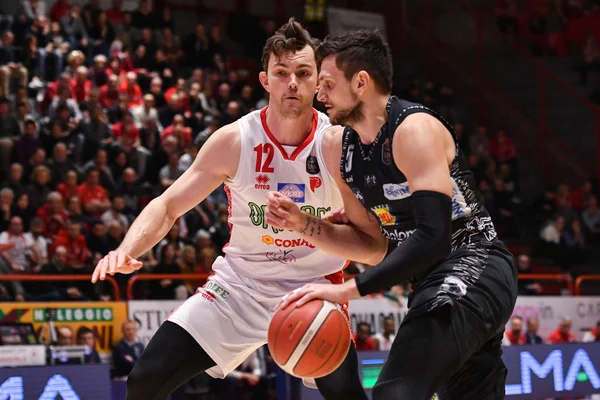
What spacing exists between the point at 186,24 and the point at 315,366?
16.5 m

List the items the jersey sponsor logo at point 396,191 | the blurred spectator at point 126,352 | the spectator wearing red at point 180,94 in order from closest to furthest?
the jersey sponsor logo at point 396,191, the blurred spectator at point 126,352, the spectator wearing red at point 180,94

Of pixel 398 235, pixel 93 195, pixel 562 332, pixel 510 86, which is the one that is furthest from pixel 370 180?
pixel 510 86

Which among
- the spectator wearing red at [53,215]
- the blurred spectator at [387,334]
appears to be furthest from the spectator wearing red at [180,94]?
the blurred spectator at [387,334]

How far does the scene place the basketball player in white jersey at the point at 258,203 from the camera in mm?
5242

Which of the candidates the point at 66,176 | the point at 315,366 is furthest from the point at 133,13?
the point at 315,366

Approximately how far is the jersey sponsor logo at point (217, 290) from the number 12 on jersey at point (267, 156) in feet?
2.39

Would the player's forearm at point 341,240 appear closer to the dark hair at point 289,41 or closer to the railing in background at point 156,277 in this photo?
the dark hair at point 289,41

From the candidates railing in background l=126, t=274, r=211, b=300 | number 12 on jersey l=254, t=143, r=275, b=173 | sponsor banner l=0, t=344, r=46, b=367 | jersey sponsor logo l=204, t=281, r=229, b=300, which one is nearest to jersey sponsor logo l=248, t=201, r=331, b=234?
number 12 on jersey l=254, t=143, r=275, b=173

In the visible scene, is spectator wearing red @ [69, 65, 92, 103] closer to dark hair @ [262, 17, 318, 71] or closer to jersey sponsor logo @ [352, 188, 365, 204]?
dark hair @ [262, 17, 318, 71]

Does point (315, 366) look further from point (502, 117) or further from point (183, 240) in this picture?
point (502, 117)

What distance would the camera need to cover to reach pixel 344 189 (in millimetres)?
4805

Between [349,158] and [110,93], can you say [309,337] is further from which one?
[110,93]

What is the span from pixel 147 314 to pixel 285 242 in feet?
17.9

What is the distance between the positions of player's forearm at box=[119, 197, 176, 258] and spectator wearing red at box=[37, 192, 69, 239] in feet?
21.8
